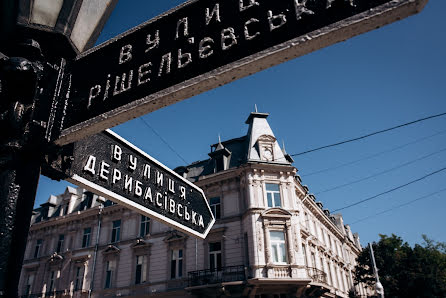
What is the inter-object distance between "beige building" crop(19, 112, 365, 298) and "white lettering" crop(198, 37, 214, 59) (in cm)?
1778

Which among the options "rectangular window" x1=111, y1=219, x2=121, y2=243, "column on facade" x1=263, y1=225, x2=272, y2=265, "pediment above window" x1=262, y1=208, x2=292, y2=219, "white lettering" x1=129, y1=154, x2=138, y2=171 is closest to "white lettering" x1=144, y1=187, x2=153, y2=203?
"white lettering" x1=129, y1=154, x2=138, y2=171

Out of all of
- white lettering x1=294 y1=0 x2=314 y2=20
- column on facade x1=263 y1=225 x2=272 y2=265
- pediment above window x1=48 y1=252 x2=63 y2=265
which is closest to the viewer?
white lettering x1=294 y1=0 x2=314 y2=20

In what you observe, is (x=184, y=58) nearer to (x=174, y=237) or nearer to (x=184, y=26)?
(x=184, y=26)

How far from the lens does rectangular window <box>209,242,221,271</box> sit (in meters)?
19.9

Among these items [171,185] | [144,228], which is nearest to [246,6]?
[171,185]

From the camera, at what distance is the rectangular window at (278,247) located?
62.2 ft

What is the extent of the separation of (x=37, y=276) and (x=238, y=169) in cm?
1946

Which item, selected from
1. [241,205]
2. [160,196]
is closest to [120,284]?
[241,205]

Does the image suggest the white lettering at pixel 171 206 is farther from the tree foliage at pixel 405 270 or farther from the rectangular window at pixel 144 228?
the tree foliage at pixel 405 270

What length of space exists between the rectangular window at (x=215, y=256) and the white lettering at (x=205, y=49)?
63.6ft

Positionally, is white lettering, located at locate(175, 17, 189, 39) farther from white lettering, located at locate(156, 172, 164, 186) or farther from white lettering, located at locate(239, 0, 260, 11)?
white lettering, located at locate(156, 172, 164, 186)

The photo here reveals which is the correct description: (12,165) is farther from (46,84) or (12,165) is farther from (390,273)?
(390,273)

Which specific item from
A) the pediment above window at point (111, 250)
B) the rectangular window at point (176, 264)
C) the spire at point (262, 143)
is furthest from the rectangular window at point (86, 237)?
the spire at point (262, 143)

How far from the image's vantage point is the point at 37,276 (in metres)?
26.6
